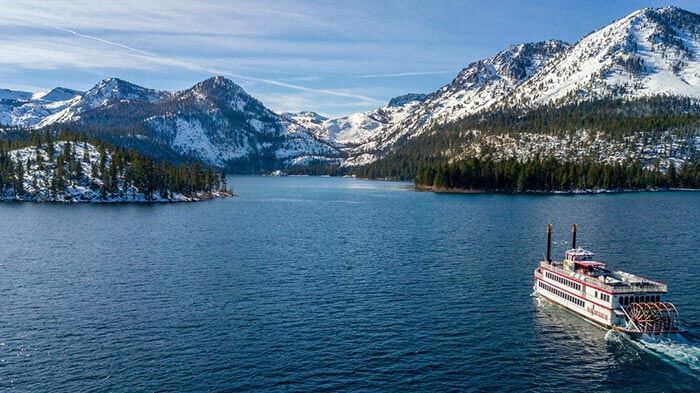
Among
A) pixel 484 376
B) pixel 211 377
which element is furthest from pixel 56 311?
pixel 484 376

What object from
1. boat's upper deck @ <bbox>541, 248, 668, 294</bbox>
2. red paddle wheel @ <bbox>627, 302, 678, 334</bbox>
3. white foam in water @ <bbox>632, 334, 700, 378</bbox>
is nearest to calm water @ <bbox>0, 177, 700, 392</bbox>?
white foam in water @ <bbox>632, 334, 700, 378</bbox>

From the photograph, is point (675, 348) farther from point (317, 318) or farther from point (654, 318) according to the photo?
point (317, 318)

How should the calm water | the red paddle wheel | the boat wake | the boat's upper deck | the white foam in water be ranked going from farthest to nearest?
the boat's upper deck → the red paddle wheel → the white foam in water → the boat wake → the calm water

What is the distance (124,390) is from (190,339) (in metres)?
14.9

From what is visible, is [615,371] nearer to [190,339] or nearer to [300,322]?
[300,322]

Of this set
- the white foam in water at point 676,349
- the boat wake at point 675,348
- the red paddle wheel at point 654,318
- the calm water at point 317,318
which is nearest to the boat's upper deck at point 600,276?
the red paddle wheel at point 654,318

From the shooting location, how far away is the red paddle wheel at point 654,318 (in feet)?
243

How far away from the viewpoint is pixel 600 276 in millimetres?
88188

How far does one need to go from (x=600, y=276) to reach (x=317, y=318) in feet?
149

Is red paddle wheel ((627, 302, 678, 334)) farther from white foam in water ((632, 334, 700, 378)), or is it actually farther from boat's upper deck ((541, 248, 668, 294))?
boat's upper deck ((541, 248, 668, 294))

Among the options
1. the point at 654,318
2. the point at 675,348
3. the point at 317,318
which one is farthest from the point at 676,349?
the point at 317,318

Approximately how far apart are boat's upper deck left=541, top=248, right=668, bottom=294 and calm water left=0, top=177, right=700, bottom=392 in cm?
645

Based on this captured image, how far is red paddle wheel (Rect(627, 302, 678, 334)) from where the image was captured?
73.9 meters

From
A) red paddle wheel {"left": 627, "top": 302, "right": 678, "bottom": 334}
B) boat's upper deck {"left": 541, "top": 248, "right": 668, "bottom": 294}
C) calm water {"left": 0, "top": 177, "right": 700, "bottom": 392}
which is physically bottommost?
calm water {"left": 0, "top": 177, "right": 700, "bottom": 392}
